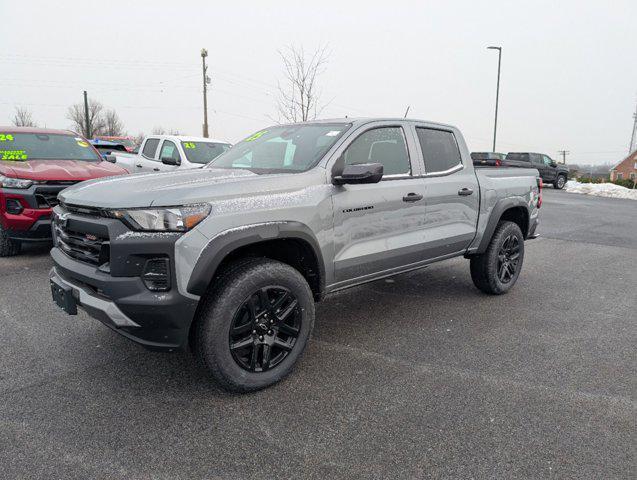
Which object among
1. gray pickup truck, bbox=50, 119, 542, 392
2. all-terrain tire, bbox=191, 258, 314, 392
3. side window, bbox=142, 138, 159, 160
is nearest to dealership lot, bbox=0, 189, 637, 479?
all-terrain tire, bbox=191, 258, 314, 392

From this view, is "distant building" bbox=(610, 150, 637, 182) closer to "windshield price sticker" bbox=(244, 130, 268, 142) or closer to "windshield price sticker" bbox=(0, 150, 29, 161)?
"windshield price sticker" bbox=(244, 130, 268, 142)

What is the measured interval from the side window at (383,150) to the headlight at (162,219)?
4.56ft

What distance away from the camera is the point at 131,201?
2727mm

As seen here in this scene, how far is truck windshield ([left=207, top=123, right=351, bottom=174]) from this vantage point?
362 cm

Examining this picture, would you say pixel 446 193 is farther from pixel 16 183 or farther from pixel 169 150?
pixel 169 150

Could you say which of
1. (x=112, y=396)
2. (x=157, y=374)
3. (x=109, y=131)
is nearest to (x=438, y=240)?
(x=157, y=374)

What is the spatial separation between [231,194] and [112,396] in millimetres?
1454

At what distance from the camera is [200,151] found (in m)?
10.2

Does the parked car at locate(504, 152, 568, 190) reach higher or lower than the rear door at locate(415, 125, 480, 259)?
lower

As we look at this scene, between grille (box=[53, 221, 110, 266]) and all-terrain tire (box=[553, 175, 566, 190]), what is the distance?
2875 cm

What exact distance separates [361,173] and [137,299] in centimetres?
162

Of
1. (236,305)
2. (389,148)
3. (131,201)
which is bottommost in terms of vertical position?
(236,305)

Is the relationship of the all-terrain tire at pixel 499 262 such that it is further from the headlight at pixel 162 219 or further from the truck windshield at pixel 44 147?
the truck windshield at pixel 44 147

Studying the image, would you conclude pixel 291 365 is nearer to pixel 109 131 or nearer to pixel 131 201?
pixel 131 201
